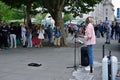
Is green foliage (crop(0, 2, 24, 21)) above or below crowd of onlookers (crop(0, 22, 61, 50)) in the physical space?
above

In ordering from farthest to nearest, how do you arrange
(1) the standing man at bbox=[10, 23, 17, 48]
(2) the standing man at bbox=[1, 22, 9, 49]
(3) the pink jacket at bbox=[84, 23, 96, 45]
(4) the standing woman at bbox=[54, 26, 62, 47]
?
1. (4) the standing woman at bbox=[54, 26, 62, 47]
2. (1) the standing man at bbox=[10, 23, 17, 48]
3. (2) the standing man at bbox=[1, 22, 9, 49]
4. (3) the pink jacket at bbox=[84, 23, 96, 45]

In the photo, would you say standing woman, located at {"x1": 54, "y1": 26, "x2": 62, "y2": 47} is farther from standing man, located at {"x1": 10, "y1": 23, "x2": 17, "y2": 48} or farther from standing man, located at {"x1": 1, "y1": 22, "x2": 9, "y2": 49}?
standing man, located at {"x1": 1, "y1": 22, "x2": 9, "y2": 49}

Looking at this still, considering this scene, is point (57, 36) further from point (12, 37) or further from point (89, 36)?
point (89, 36)

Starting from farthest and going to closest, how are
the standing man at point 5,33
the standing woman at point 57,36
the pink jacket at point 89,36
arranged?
the standing woman at point 57,36
the standing man at point 5,33
the pink jacket at point 89,36

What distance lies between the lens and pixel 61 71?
560 inches

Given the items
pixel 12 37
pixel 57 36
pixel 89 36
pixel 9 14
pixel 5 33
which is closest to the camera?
pixel 89 36

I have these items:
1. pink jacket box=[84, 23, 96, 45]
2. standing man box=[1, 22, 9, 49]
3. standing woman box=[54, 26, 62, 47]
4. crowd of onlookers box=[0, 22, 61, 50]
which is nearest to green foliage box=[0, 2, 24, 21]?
crowd of onlookers box=[0, 22, 61, 50]

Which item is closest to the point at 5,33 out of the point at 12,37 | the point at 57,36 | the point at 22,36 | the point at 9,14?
the point at 12,37

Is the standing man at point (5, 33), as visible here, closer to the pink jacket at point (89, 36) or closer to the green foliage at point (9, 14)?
the pink jacket at point (89, 36)

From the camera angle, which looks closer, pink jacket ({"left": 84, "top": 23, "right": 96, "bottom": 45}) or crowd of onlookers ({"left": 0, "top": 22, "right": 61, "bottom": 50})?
pink jacket ({"left": 84, "top": 23, "right": 96, "bottom": 45})

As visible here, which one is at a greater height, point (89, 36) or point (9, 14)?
point (9, 14)

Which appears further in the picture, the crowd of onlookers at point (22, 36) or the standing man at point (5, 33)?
the crowd of onlookers at point (22, 36)

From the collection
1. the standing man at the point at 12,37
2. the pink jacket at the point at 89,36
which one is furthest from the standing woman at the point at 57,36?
the pink jacket at the point at 89,36

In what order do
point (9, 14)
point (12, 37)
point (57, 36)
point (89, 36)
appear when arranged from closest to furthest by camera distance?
point (89, 36)
point (12, 37)
point (57, 36)
point (9, 14)
